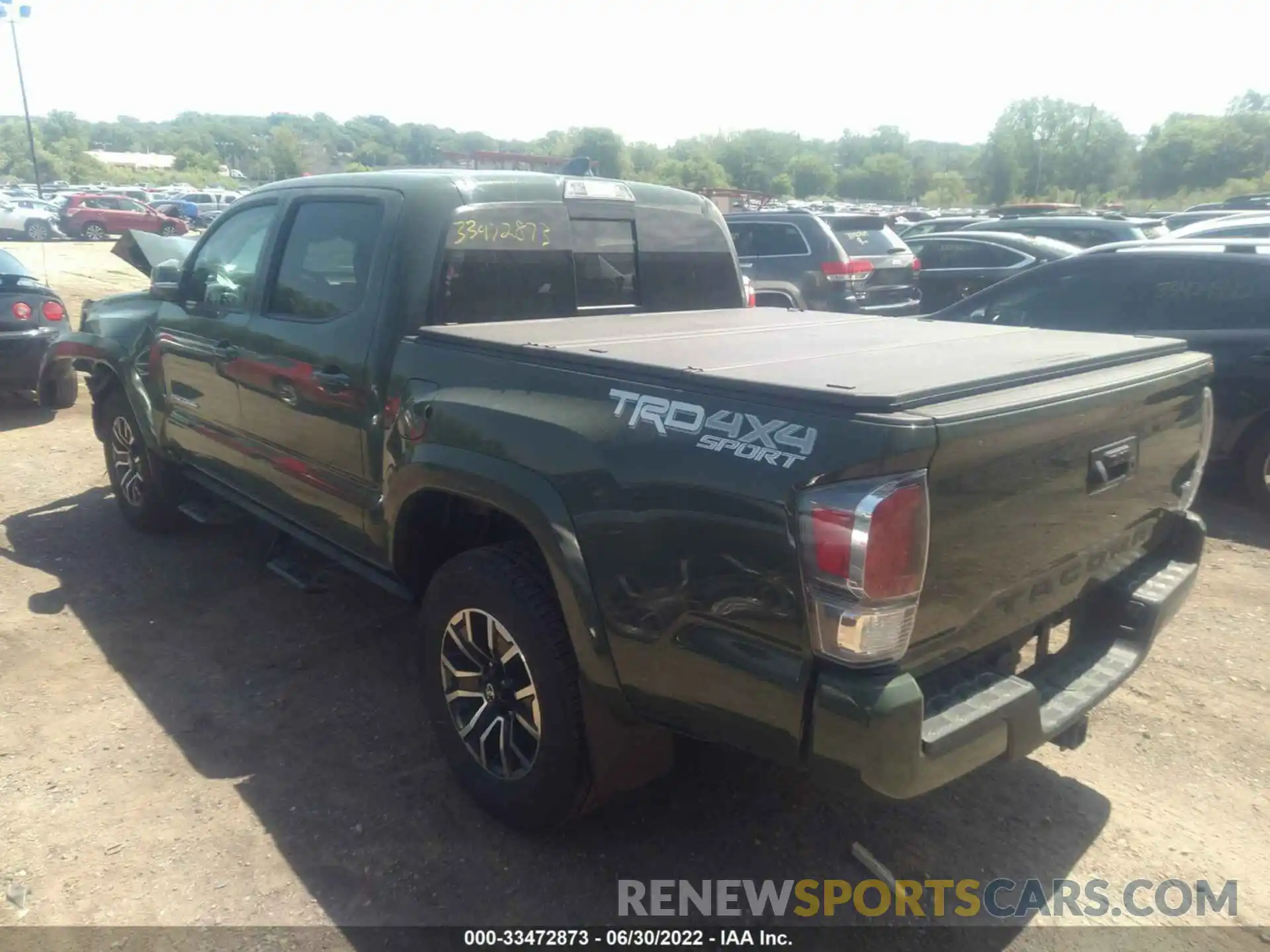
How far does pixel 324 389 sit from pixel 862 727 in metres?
2.41

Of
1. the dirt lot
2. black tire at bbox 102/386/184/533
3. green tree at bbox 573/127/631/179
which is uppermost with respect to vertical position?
green tree at bbox 573/127/631/179

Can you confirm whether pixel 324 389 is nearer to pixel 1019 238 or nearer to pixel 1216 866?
pixel 1216 866

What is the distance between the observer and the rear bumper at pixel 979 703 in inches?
80.4

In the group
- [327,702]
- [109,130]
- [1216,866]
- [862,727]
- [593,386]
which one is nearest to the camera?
[862,727]

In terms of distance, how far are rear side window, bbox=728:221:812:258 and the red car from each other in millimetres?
27059

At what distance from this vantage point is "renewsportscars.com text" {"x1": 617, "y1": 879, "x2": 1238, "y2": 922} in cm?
273

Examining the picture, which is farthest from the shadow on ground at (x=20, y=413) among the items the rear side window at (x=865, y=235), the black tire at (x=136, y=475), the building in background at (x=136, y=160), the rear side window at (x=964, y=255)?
the building in background at (x=136, y=160)

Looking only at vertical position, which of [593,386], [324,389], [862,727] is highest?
[593,386]

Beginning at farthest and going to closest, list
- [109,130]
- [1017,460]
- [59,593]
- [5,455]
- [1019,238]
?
[109,130]
[1019,238]
[5,455]
[59,593]
[1017,460]


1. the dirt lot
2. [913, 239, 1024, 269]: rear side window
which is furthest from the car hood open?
[913, 239, 1024, 269]: rear side window

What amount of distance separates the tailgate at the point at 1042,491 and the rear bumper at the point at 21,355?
8.23m

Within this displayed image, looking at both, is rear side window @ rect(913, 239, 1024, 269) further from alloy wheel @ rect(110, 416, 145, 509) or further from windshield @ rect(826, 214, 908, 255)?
alloy wheel @ rect(110, 416, 145, 509)

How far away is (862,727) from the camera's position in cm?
202

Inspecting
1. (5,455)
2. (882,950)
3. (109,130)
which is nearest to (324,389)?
(882,950)
